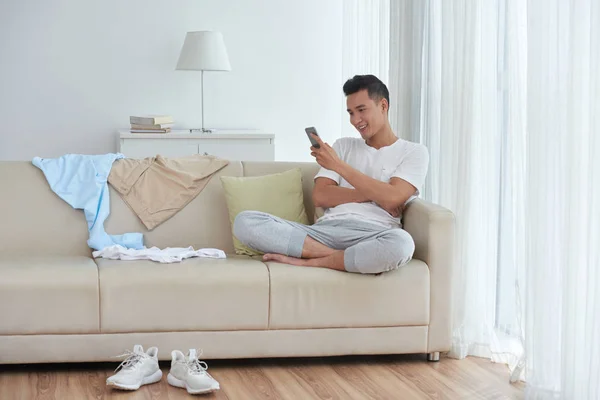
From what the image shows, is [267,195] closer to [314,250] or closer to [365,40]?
[314,250]

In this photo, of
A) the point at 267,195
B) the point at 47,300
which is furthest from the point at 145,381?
the point at 267,195

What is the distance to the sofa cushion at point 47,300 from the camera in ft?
11.0

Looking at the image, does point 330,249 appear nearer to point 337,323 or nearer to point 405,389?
point 337,323

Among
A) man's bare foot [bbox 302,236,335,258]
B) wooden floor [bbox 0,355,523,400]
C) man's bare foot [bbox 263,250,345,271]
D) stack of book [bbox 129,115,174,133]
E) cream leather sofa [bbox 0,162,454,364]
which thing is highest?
stack of book [bbox 129,115,174,133]

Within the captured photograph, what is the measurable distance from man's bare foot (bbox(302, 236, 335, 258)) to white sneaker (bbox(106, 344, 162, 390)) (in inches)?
28.9

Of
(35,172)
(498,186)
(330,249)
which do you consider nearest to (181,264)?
(330,249)

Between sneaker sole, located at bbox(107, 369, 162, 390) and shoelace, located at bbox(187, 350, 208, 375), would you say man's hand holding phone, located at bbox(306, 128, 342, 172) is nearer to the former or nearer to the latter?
shoelace, located at bbox(187, 350, 208, 375)

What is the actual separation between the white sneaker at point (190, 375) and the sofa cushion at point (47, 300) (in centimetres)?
35

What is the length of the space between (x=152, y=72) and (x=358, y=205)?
9.69 feet

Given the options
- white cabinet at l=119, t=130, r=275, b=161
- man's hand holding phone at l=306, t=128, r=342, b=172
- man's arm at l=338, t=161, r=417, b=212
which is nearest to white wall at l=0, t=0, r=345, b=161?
white cabinet at l=119, t=130, r=275, b=161

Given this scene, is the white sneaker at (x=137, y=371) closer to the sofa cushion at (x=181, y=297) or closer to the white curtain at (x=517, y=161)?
the sofa cushion at (x=181, y=297)

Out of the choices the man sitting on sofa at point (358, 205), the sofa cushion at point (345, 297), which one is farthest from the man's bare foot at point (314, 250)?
the sofa cushion at point (345, 297)

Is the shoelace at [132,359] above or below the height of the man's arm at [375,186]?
below

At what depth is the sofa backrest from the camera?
3953 millimetres
